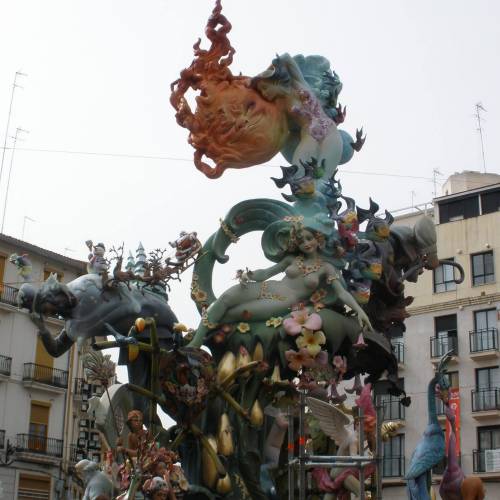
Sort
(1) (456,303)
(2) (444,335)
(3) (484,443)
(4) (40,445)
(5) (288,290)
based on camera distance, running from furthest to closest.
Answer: (4) (40,445) → (1) (456,303) → (2) (444,335) → (3) (484,443) → (5) (288,290)

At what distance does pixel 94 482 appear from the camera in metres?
13.3

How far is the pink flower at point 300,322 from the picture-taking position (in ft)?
49.3

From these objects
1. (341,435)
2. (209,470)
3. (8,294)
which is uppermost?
(8,294)

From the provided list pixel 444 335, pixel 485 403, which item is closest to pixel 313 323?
pixel 485 403

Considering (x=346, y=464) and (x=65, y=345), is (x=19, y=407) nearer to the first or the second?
(x=65, y=345)

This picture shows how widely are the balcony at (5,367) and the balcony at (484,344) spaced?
16.2m

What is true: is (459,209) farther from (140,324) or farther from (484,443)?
(140,324)

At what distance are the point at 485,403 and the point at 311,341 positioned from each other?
2483cm

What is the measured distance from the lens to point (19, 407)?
137 ft

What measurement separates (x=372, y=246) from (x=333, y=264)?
744mm

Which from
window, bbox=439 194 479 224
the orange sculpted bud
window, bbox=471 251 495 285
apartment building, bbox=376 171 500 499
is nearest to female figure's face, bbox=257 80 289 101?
the orange sculpted bud

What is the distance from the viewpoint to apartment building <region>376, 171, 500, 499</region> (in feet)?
126

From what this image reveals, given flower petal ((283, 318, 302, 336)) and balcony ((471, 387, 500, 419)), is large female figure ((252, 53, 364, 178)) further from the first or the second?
balcony ((471, 387, 500, 419))

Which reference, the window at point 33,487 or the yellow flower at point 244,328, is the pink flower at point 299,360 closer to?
the yellow flower at point 244,328
